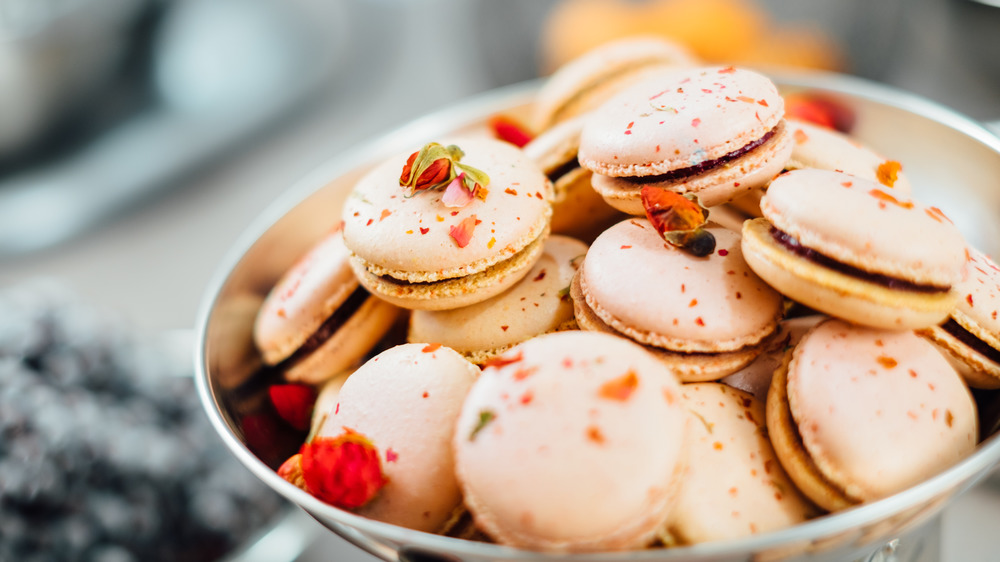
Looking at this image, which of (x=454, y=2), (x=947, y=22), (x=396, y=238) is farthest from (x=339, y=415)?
(x=454, y=2)

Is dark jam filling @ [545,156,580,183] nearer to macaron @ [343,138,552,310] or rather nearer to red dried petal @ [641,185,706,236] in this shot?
macaron @ [343,138,552,310]

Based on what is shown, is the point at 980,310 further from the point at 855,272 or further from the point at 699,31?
the point at 699,31

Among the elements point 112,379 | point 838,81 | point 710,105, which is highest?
point 710,105

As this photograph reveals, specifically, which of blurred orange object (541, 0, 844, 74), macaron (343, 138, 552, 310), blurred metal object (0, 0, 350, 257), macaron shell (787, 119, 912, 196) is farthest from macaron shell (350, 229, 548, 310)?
blurred metal object (0, 0, 350, 257)

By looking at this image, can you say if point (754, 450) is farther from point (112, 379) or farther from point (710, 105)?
point (112, 379)

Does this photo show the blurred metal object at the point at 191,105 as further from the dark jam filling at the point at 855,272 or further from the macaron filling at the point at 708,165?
the dark jam filling at the point at 855,272

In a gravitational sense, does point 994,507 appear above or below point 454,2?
below
